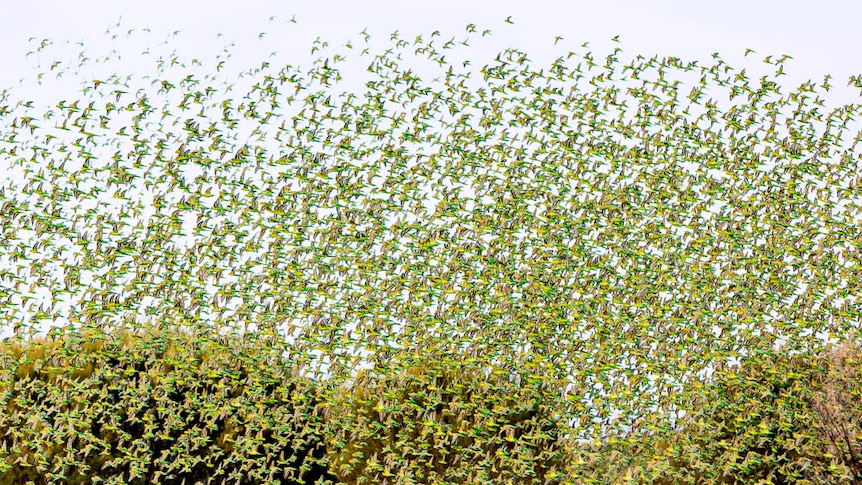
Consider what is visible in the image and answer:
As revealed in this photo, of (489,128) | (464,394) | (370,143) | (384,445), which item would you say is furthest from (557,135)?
(384,445)

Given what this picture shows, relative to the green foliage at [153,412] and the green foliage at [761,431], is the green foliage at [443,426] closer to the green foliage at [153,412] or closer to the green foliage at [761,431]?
the green foliage at [153,412]

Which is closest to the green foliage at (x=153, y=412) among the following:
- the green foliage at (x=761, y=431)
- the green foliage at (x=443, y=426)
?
the green foliage at (x=443, y=426)

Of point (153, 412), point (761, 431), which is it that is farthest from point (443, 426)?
point (761, 431)

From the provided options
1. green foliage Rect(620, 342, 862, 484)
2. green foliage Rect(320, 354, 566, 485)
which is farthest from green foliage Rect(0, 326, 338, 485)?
green foliage Rect(620, 342, 862, 484)

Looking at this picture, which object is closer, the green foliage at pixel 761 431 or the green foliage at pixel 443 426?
the green foliage at pixel 443 426

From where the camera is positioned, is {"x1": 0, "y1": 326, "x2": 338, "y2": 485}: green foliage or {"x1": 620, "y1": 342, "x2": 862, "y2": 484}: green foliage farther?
{"x1": 620, "y1": 342, "x2": 862, "y2": 484}: green foliage

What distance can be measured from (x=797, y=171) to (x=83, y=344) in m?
10.2

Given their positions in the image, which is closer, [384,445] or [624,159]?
[384,445]

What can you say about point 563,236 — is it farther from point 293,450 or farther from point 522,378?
point 293,450

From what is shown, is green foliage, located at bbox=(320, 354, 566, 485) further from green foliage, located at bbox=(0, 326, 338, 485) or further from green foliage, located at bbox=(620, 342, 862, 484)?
green foliage, located at bbox=(620, 342, 862, 484)

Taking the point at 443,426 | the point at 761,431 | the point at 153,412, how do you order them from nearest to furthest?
1. the point at 443,426
2. the point at 153,412
3. the point at 761,431

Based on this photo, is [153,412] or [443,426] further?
[153,412]

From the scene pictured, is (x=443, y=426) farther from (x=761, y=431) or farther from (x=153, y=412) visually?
(x=761, y=431)

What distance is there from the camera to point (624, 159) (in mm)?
15508
